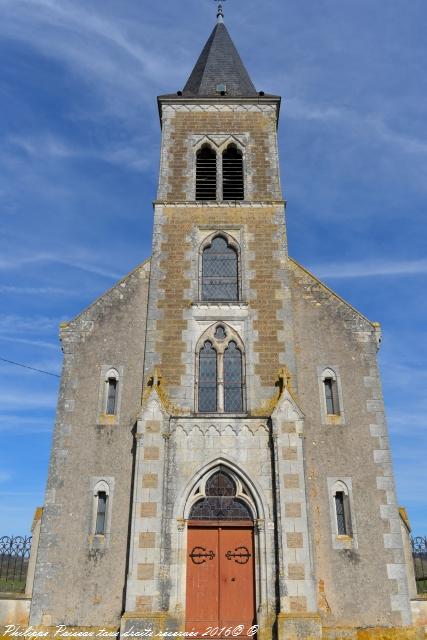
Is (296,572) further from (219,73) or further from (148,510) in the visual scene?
(219,73)

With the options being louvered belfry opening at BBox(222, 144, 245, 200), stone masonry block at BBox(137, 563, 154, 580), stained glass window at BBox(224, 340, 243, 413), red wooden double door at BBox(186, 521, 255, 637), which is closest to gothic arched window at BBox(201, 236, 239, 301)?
stained glass window at BBox(224, 340, 243, 413)

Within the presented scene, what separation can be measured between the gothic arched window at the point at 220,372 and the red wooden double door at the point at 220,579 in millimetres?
2773

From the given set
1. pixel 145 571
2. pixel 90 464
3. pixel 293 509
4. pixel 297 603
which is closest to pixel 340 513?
pixel 293 509

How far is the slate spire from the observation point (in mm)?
19594

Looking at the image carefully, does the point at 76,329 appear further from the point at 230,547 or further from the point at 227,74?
the point at 227,74

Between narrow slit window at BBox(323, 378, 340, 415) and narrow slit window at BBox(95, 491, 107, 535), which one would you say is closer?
narrow slit window at BBox(95, 491, 107, 535)

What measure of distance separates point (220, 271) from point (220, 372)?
10.5ft

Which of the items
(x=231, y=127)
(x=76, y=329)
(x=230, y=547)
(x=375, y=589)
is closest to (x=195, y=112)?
(x=231, y=127)

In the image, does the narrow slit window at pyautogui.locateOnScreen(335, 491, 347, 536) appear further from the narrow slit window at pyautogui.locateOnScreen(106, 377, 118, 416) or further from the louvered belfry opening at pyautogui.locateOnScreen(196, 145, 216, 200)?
the louvered belfry opening at pyautogui.locateOnScreen(196, 145, 216, 200)

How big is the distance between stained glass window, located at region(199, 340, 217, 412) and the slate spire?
940cm

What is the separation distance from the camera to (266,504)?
12414 millimetres

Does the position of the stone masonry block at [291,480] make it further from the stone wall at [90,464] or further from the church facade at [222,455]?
the stone wall at [90,464]

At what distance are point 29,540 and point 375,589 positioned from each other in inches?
308

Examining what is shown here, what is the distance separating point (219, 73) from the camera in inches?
813
